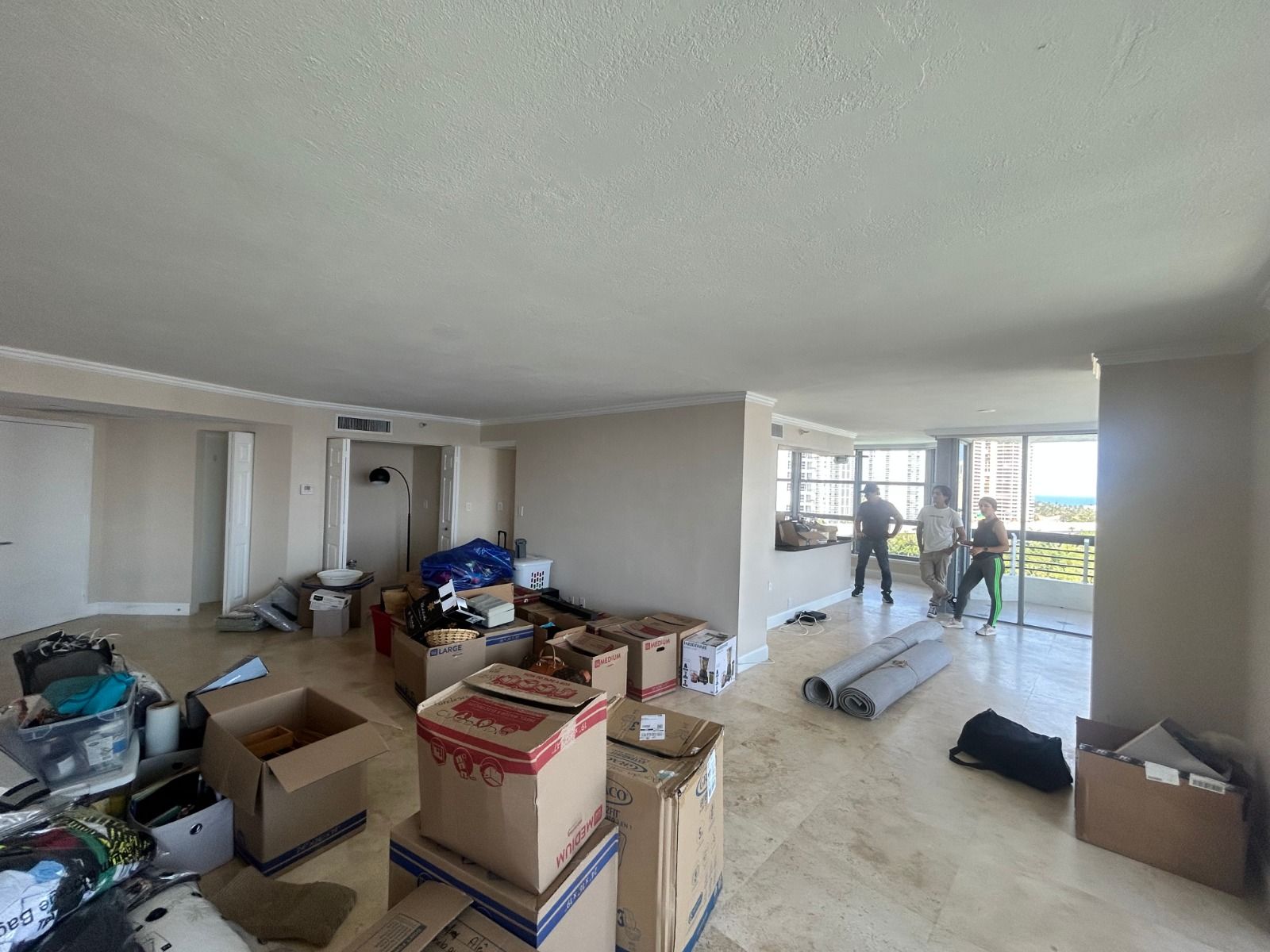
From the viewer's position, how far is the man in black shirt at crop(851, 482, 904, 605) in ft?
21.8

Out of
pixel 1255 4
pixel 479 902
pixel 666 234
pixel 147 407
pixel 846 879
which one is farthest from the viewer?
pixel 147 407

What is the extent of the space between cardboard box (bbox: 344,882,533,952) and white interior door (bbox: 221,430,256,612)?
17.1 feet

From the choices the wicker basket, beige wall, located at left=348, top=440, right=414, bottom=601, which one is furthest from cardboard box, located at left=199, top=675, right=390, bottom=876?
beige wall, located at left=348, top=440, right=414, bottom=601

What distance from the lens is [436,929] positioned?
1.14 meters

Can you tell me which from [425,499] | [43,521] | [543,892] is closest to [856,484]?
[425,499]

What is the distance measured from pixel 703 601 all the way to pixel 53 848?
3832 millimetres

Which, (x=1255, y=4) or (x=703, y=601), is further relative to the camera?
(x=703, y=601)

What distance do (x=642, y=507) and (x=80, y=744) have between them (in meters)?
3.81

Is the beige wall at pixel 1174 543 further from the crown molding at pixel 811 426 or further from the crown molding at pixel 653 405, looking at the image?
the crown molding at pixel 811 426

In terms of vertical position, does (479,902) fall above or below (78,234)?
below

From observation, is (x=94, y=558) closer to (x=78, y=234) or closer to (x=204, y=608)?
(x=204, y=608)

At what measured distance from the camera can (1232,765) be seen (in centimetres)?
225

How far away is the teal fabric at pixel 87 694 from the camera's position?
2.00 m

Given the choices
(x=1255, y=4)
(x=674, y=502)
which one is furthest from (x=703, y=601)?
(x=1255, y=4)
